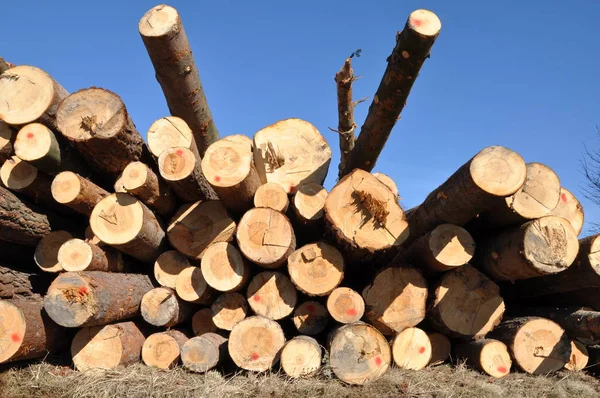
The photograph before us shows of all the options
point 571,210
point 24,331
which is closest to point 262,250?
point 24,331

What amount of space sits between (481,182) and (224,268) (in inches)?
86.5

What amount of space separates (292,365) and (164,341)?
3.99ft

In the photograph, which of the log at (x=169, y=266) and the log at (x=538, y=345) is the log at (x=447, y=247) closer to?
the log at (x=538, y=345)

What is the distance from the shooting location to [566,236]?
147 inches

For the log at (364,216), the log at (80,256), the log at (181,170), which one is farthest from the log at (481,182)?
the log at (80,256)

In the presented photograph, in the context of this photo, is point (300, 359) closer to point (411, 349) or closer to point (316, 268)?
point (316, 268)

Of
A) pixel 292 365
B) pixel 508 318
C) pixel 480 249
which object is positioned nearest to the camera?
pixel 292 365

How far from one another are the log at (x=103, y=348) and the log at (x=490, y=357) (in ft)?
9.56

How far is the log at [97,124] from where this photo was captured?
157 inches

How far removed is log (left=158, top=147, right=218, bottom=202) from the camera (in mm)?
3987

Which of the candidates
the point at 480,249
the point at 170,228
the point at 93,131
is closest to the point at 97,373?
the point at 170,228

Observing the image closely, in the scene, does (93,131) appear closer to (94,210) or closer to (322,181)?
(94,210)

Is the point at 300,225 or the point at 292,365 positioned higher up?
the point at 300,225

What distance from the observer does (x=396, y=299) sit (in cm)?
403
